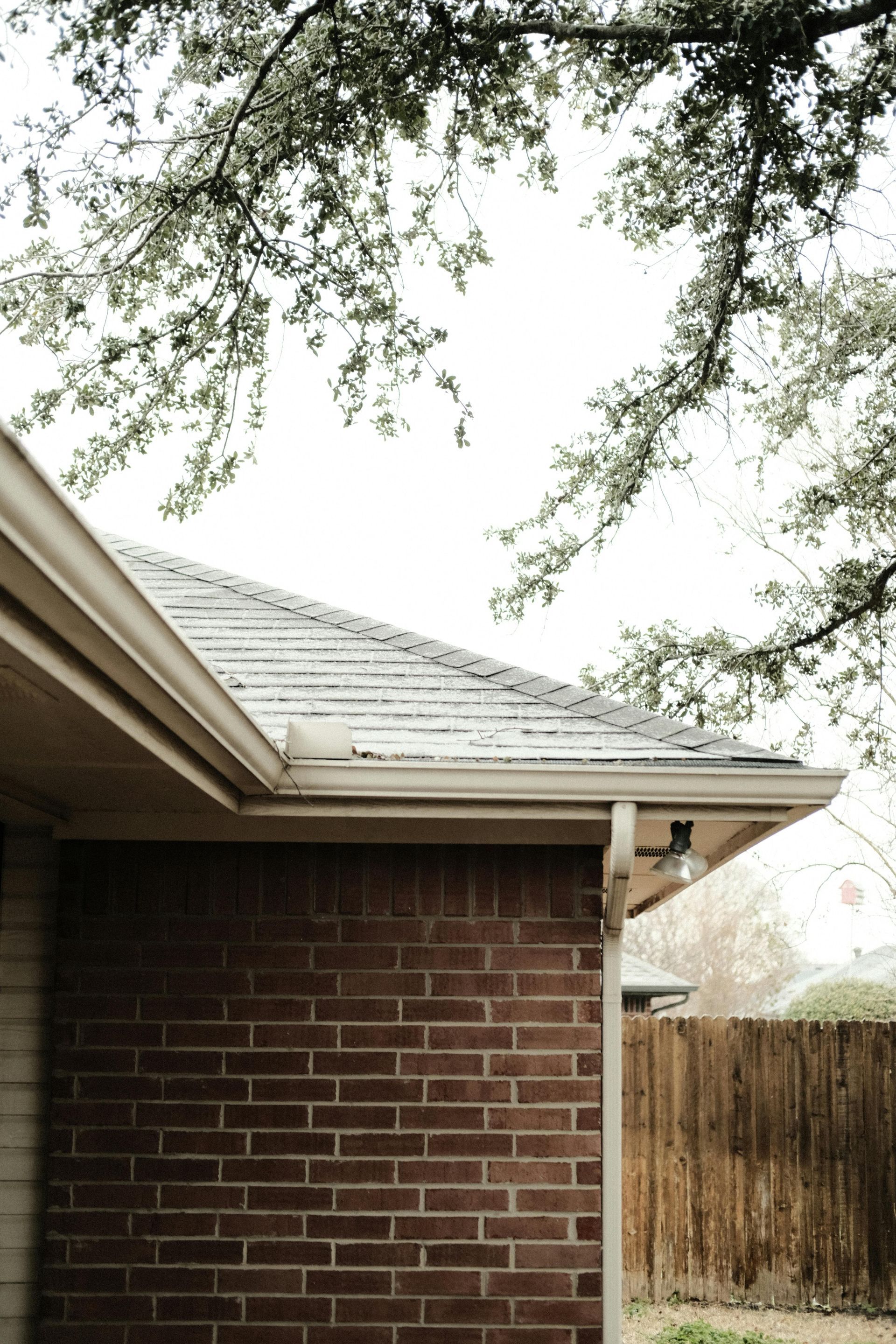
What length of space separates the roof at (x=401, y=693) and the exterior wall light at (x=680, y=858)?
0.29m

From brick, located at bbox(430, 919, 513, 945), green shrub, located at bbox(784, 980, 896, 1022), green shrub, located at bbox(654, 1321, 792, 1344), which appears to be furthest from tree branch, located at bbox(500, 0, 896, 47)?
green shrub, located at bbox(784, 980, 896, 1022)

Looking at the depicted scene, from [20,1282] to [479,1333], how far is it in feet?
4.76

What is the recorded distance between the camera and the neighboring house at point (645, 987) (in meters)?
15.1

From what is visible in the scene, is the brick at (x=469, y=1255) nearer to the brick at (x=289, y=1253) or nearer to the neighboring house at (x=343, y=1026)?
the neighboring house at (x=343, y=1026)

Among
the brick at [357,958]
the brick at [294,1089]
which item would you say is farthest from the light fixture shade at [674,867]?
the brick at [294,1089]

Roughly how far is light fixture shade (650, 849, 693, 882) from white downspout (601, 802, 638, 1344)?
0.15 metres

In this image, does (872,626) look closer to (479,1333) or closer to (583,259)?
(583,259)

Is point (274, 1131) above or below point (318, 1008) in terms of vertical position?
below

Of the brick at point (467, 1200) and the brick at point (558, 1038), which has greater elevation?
the brick at point (558, 1038)

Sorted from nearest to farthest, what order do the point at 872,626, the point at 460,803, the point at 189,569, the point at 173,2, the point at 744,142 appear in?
the point at 460,803 → the point at 189,569 → the point at 173,2 → the point at 744,142 → the point at 872,626

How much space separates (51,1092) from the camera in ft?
12.8

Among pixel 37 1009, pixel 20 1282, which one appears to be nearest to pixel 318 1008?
pixel 37 1009

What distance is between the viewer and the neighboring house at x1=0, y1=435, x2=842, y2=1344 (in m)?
3.66

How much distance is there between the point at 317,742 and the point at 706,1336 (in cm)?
739
